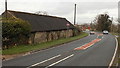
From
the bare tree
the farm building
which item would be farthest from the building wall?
the bare tree

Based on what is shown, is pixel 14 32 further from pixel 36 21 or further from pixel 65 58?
pixel 36 21

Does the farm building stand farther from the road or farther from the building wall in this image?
the road

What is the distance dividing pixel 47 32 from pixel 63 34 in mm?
8774

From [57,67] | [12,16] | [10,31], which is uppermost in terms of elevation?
[12,16]

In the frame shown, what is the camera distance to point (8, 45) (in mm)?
23281

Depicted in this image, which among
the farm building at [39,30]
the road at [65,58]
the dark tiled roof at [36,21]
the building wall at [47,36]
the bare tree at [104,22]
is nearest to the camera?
the road at [65,58]

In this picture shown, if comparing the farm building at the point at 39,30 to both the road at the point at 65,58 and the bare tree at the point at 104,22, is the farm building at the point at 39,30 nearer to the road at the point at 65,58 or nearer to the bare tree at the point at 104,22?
the road at the point at 65,58

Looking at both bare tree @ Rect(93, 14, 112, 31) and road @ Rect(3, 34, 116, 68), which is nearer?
road @ Rect(3, 34, 116, 68)

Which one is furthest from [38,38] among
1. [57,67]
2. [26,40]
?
[57,67]

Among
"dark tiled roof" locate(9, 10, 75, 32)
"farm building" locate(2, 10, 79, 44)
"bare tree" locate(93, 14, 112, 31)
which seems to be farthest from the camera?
"bare tree" locate(93, 14, 112, 31)

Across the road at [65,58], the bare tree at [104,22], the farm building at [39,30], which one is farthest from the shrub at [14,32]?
the bare tree at [104,22]

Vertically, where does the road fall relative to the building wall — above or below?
below

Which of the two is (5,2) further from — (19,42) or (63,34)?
(63,34)

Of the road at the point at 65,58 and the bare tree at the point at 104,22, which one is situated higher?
the bare tree at the point at 104,22
